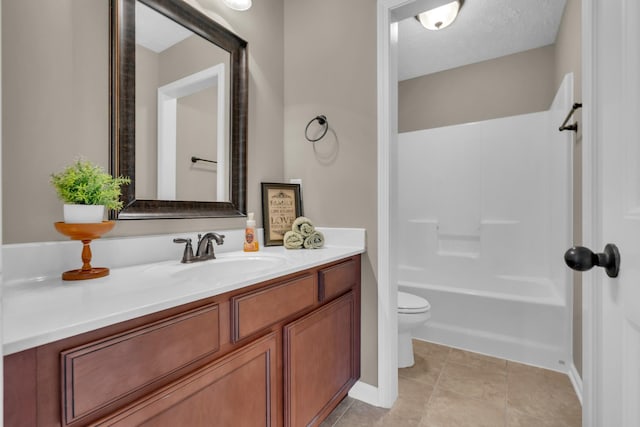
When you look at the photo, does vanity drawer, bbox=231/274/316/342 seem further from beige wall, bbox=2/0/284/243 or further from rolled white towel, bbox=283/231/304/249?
beige wall, bbox=2/0/284/243

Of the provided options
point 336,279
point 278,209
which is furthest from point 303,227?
point 336,279

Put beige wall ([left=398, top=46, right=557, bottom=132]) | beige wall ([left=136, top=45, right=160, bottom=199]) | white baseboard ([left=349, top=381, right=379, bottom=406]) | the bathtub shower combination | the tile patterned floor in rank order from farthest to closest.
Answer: beige wall ([left=398, top=46, right=557, bottom=132])
the bathtub shower combination
white baseboard ([left=349, top=381, right=379, bottom=406])
the tile patterned floor
beige wall ([left=136, top=45, right=160, bottom=199])

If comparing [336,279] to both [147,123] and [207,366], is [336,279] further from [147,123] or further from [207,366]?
[147,123]

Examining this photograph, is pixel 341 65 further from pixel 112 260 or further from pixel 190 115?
pixel 112 260

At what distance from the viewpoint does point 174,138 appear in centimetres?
146

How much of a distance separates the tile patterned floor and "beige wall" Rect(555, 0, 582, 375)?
0.24m

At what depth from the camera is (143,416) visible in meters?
0.74

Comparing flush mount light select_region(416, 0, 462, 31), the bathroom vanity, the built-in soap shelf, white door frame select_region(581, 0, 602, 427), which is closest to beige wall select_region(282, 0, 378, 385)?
the bathroom vanity

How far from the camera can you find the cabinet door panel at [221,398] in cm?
76

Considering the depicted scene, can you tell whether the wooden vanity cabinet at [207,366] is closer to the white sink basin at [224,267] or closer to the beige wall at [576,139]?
the white sink basin at [224,267]

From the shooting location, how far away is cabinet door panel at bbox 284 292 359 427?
122 cm

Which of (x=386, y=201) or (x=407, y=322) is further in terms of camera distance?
(x=407, y=322)

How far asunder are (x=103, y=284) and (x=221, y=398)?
0.49 m

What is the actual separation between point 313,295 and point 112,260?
78 centimetres
